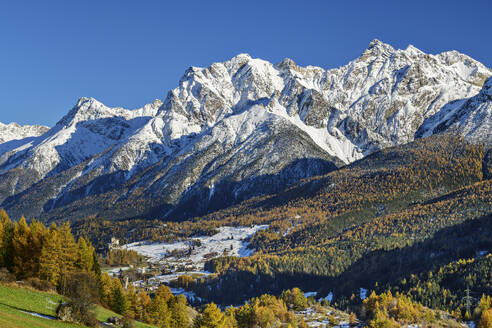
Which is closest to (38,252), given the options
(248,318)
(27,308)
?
(27,308)

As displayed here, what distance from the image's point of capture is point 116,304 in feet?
343

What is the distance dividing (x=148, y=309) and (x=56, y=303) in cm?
4504

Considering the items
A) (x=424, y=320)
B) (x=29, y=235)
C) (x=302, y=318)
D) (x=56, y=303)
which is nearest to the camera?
(x=56, y=303)

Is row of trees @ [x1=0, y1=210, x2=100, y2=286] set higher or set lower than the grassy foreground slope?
higher

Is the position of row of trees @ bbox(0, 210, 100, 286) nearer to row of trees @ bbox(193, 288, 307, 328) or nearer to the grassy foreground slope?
the grassy foreground slope

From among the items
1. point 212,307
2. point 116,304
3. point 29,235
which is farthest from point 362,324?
point 29,235

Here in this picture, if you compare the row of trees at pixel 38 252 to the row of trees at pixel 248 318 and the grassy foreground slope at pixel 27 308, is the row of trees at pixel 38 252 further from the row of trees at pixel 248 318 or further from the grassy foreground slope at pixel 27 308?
the row of trees at pixel 248 318

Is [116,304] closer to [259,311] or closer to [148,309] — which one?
[148,309]

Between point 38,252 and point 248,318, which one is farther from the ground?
point 38,252

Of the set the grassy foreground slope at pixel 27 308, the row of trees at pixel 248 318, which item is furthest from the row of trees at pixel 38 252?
the row of trees at pixel 248 318

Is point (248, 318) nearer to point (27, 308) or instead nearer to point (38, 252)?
point (38, 252)

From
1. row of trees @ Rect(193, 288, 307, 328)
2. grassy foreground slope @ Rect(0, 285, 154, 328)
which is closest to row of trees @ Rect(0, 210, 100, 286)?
grassy foreground slope @ Rect(0, 285, 154, 328)

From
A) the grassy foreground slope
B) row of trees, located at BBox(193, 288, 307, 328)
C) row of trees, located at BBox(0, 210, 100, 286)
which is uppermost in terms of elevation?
row of trees, located at BBox(0, 210, 100, 286)

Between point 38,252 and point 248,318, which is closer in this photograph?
point 38,252
